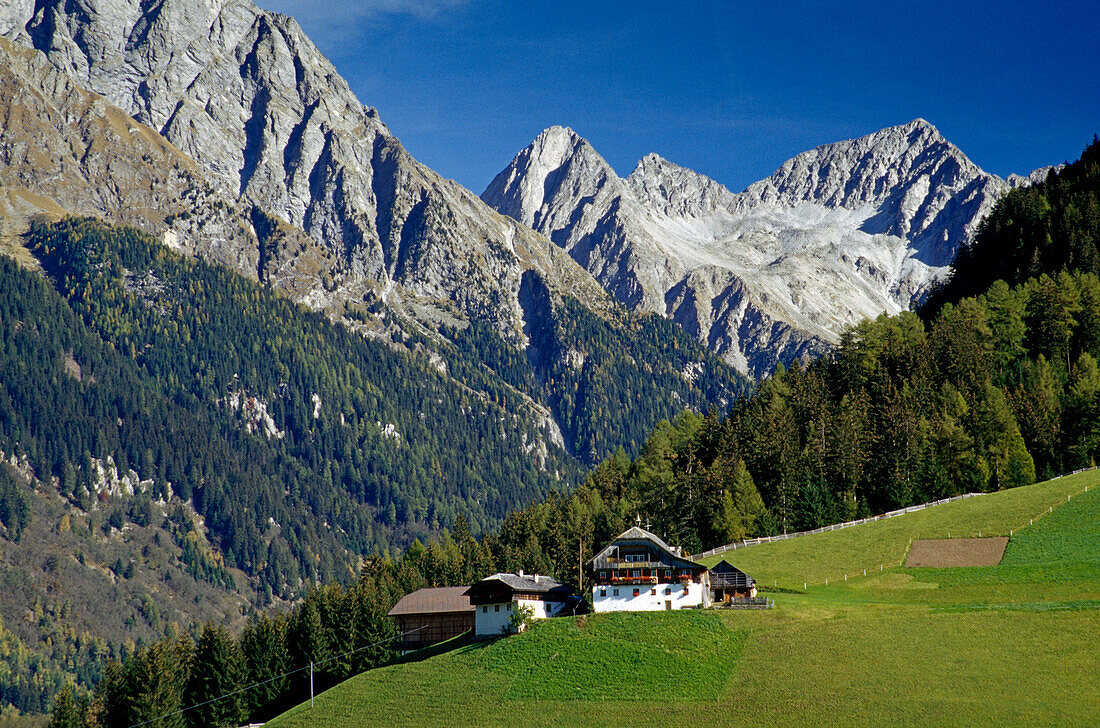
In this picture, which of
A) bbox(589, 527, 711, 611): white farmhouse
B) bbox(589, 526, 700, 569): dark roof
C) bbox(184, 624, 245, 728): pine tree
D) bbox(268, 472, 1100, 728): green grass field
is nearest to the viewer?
bbox(268, 472, 1100, 728): green grass field

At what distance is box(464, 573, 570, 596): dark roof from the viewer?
101938 mm

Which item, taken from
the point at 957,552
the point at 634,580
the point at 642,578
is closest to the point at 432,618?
the point at 634,580

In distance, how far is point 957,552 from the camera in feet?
349

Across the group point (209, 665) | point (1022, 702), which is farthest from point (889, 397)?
point (209, 665)

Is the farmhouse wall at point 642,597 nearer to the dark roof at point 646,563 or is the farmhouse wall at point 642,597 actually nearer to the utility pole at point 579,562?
the dark roof at point 646,563

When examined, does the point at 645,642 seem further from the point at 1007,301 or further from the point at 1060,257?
the point at 1060,257

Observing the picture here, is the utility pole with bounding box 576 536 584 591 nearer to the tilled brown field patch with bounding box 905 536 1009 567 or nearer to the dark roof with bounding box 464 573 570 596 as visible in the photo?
the dark roof with bounding box 464 573 570 596

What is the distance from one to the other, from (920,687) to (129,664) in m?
88.3

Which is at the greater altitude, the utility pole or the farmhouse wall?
the utility pole

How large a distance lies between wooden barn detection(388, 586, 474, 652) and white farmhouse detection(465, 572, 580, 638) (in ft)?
38.0

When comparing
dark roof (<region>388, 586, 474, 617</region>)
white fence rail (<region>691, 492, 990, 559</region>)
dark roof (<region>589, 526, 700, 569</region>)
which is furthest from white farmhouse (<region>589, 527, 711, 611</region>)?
white fence rail (<region>691, 492, 990, 559</region>)

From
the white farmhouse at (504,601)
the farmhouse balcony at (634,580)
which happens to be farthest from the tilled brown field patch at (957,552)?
the white farmhouse at (504,601)

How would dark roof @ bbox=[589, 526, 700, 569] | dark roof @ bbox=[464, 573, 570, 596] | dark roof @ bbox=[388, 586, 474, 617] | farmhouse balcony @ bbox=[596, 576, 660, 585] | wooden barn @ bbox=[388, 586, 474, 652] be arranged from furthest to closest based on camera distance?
1. dark roof @ bbox=[388, 586, 474, 617]
2. wooden barn @ bbox=[388, 586, 474, 652]
3. dark roof @ bbox=[464, 573, 570, 596]
4. farmhouse balcony @ bbox=[596, 576, 660, 585]
5. dark roof @ bbox=[589, 526, 700, 569]

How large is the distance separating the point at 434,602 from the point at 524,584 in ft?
66.7
